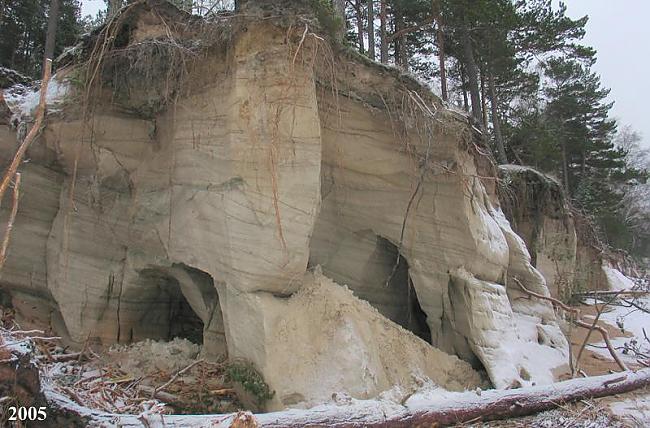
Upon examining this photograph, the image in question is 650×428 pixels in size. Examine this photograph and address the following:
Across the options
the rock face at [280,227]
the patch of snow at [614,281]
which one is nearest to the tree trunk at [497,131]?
the patch of snow at [614,281]

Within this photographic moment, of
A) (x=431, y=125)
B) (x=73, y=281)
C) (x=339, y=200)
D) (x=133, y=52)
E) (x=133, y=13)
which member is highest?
(x=133, y=13)

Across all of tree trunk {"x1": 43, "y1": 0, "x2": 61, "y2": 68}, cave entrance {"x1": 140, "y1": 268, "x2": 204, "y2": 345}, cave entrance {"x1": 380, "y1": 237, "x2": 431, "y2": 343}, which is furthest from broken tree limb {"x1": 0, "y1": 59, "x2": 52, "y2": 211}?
tree trunk {"x1": 43, "y1": 0, "x2": 61, "y2": 68}

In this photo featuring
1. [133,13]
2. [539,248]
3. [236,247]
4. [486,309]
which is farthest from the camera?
[539,248]

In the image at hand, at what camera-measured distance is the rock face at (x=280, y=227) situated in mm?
5805

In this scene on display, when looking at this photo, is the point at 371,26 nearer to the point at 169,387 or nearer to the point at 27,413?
the point at 169,387

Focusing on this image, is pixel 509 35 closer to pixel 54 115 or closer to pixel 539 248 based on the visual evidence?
pixel 539 248

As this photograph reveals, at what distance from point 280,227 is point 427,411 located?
8.23ft

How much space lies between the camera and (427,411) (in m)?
4.31

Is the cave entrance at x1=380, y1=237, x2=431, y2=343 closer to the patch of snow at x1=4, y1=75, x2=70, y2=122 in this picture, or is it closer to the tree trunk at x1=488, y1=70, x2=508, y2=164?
the patch of snow at x1=4, y1=75, x2=70, y2=122

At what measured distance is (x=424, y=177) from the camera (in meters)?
7.42

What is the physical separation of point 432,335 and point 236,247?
3422mm

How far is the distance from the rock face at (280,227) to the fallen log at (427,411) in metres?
1.16

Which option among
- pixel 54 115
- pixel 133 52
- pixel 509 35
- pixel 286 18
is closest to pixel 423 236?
pixel 286 18

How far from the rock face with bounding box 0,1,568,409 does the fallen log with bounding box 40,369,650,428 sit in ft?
3.82
